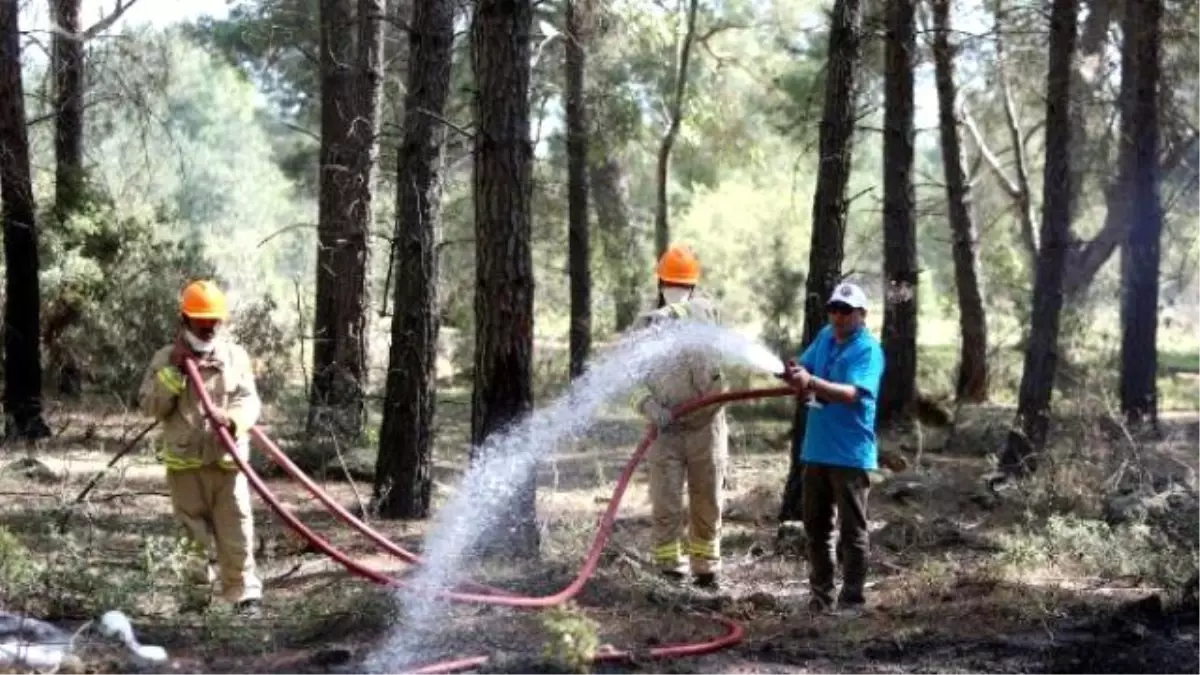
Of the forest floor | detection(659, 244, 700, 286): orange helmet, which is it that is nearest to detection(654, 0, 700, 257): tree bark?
the forest floor

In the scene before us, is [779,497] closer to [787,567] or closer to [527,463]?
[787,567]

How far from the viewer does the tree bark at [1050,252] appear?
12539 mm

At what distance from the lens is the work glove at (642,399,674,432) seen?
8.12 meters

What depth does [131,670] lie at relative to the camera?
5449 mm

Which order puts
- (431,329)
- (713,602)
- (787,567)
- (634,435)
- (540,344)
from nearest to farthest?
(713,602)
(787,567)
(431,329)
(634,435)
(540,344)

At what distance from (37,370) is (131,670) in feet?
30.2

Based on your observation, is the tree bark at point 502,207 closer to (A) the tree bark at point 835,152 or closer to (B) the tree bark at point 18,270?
(A) the tree bark at point 835,152

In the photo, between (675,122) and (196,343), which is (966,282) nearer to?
(675,122)

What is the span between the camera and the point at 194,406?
710cm

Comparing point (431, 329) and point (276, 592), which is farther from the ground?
point (431, 329)

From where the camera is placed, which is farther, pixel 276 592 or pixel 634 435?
pixel 634 435

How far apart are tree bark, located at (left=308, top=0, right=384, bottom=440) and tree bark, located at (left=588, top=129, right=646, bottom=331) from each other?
1219 centimetres

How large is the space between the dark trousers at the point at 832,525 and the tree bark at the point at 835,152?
218cm

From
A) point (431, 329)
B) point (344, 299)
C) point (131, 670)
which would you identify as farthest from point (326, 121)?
point (131, 670)
